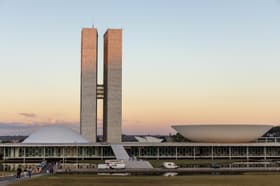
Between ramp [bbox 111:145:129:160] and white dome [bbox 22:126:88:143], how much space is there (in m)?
6.96

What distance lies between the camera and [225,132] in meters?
68.7

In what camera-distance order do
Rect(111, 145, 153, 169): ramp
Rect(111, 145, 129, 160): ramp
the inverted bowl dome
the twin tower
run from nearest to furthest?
1. Rect(111, 145, 153, 169): ramp
2. Rect(111, 145, 129, 160): ramp
3. the inverted bowl dome
4. the twin tower

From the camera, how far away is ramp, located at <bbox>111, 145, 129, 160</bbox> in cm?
5953

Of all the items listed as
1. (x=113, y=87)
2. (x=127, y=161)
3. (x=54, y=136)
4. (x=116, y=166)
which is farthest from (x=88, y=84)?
(x=116, y=166)

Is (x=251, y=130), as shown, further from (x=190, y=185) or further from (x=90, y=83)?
(x=190, y=185)

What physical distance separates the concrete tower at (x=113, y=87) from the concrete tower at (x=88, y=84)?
212cm

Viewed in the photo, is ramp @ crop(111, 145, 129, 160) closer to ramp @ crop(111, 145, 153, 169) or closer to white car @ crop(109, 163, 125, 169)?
ramp @ crop(111, 145, 153, 169)

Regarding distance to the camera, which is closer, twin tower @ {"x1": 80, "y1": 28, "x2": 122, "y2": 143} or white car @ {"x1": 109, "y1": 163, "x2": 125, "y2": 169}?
white car @ {"x1": 109, "y1": 163, "x2": 125, "y2": 169}

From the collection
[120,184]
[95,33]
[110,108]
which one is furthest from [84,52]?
[120,184]

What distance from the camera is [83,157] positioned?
217 ft

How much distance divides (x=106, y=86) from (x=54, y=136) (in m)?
16.5

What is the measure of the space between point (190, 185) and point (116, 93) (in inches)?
2167

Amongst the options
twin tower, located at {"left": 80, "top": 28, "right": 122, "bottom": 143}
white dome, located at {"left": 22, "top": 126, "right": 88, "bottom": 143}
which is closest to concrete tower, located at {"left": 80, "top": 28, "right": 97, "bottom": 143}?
twin tower, located at {"left": 80, "top": 28, "right": 122, "bottom": 143}

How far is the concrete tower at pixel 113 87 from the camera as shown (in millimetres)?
81062
